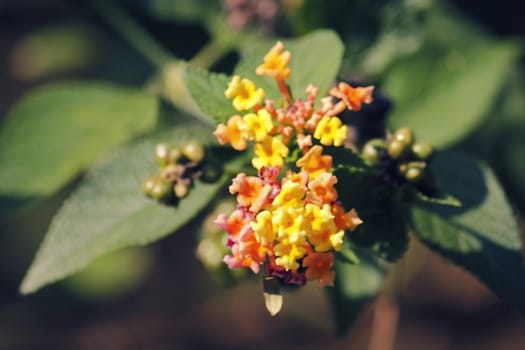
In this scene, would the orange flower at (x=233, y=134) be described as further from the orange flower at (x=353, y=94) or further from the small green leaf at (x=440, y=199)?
the small green leaf at (x=440, y=199)

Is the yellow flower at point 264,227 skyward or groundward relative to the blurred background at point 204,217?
skyward

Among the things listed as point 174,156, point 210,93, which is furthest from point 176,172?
point 210,93

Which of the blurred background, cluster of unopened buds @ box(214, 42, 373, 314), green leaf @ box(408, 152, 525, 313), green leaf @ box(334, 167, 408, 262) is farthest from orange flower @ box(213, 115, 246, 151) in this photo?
the blurred background

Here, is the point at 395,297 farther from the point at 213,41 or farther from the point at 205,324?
the point at 205,324

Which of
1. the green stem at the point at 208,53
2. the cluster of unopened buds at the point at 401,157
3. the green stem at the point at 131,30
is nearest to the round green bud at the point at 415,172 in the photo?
the cluster of unopened buds at the point at 401,157

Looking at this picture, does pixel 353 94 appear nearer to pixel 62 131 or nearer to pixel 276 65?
pixel 276 65
